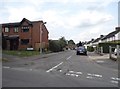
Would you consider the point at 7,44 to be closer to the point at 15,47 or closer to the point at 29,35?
the point at 15,47

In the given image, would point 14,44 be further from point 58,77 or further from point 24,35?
point 58,77

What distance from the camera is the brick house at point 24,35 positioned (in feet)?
221

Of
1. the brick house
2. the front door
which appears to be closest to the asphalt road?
the brick house

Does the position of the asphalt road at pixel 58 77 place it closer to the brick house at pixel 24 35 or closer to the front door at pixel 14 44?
the brick house at pixel 24 35

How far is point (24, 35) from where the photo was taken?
224 ft

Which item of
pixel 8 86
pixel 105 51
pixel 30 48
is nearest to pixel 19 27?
pixel 30 48

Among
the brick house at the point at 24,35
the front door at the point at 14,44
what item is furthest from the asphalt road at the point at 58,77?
the front door at the point at 14,44

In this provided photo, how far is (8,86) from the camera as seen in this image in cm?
1034

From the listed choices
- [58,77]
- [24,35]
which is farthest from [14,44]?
[58,77]

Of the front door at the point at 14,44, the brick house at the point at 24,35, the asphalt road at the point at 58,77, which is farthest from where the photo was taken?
the front door at the point at 14,44

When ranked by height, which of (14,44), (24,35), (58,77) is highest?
(24,35)

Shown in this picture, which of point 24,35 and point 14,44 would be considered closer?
point 24,35

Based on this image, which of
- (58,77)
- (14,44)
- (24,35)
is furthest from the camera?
(14,44)

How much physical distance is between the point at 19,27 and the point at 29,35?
361cm
